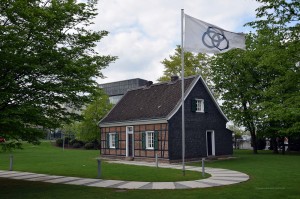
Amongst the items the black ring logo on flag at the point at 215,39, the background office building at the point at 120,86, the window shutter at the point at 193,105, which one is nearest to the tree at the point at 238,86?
the window shutter at the point at 193,105

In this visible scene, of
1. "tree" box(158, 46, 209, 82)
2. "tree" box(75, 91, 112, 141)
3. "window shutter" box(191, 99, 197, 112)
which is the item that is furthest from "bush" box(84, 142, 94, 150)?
"window shutter" box(191, 99, 197, 112)

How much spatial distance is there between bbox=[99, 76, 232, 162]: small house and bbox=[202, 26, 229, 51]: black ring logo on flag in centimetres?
1233

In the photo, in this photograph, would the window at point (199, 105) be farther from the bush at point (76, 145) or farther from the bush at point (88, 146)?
the bush at point (76, 145)

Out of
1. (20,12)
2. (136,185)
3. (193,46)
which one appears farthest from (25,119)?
(193,46)

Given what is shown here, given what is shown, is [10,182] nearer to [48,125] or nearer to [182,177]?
[48,125]

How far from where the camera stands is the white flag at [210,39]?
14193 millimetres

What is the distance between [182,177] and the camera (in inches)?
628

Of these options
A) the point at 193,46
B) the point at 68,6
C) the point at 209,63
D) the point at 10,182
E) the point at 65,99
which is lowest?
the point at 10,182

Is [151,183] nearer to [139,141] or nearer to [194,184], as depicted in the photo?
[194,184]

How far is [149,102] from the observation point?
A: 99.0 feet

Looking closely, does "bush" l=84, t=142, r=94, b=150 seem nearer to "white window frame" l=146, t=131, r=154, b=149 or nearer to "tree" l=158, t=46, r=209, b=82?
"tree" l=158, t=46, r=209, b=82

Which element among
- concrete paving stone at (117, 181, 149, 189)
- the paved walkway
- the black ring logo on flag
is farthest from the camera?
the black ring logo on flag

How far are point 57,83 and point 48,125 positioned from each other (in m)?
1.78

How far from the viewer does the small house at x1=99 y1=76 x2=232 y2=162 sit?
26.6 metres
